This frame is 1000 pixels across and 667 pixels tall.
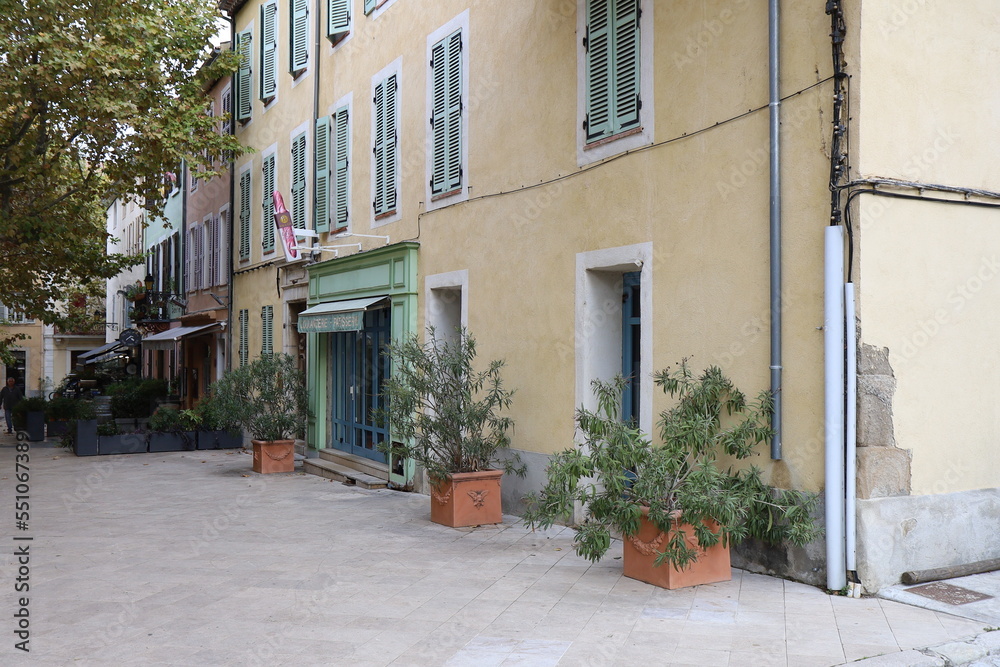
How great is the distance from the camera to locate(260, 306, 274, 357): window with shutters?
1641 centimetres

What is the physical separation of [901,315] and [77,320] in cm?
1910

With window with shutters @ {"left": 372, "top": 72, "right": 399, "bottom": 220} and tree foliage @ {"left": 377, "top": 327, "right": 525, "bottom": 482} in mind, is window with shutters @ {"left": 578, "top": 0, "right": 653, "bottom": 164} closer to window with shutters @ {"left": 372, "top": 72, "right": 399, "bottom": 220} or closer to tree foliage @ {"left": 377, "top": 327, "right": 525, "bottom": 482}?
tree foliage @ {"left": 377, "top": 327, "right": 525, "bottom": 482}

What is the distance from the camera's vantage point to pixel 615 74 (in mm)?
7773

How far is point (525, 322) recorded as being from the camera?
909cm

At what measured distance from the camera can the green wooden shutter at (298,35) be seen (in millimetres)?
15000

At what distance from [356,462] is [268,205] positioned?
635 cm

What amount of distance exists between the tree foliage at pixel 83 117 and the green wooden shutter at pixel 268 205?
0.85 m

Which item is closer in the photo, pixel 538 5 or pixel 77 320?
pixel 538 5

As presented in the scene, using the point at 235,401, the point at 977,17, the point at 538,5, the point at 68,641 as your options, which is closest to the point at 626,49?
the point at 538,5

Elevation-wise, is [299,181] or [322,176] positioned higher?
[299,181]

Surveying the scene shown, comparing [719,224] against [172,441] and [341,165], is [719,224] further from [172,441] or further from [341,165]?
[172,441]

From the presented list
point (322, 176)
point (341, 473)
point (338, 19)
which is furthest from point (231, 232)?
point (341, 473)

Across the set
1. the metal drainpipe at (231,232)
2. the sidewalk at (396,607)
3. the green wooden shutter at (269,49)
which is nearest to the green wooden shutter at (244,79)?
the metal drainpipe at (231,232)

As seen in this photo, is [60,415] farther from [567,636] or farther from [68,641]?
[567,636]
